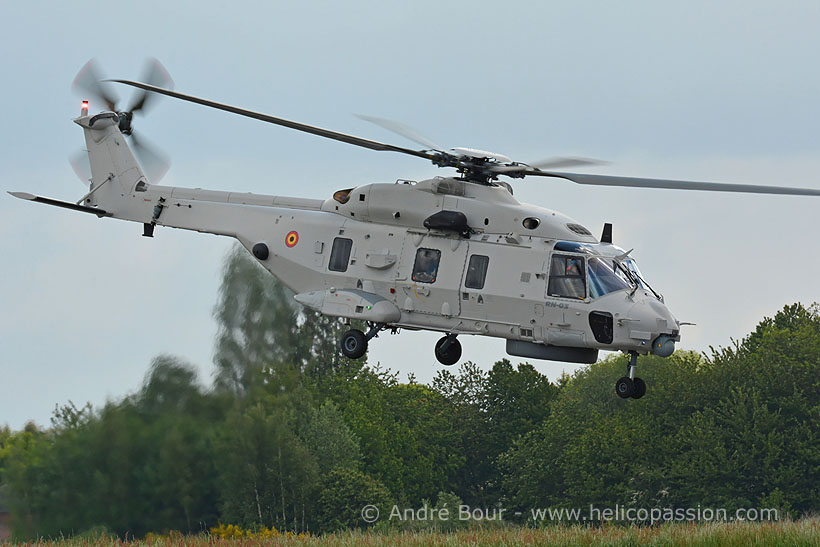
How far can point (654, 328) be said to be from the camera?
26.6 metres

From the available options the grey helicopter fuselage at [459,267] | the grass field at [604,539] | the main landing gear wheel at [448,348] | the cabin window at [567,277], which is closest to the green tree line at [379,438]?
the grass field at [604,539]

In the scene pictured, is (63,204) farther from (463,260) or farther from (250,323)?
(250,323)

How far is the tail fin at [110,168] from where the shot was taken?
3441 cm

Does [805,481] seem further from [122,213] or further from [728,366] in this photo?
[122,213]

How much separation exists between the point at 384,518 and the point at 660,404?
58.8ft

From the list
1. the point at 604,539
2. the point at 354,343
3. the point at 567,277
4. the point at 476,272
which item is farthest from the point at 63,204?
the point at 604,539

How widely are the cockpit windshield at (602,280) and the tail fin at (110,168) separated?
12133 mm

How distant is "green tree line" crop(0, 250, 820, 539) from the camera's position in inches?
1661

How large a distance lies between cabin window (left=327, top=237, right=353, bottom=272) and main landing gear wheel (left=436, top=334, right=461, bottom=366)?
9.01 feet

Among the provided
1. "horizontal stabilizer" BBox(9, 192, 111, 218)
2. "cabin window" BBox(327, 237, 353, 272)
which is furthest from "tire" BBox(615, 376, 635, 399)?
"horizontal stabilizer" BBox(9, 192, 111, 218)

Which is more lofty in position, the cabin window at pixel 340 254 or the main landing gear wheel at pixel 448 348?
the cabin window at pixel 340 254

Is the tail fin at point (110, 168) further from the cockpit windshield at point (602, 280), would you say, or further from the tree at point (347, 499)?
the tree at point (347, 499)

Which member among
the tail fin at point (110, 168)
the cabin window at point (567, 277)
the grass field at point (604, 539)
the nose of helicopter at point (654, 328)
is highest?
the tail fin at point (110, 168)

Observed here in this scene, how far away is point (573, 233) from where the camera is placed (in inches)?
1104
